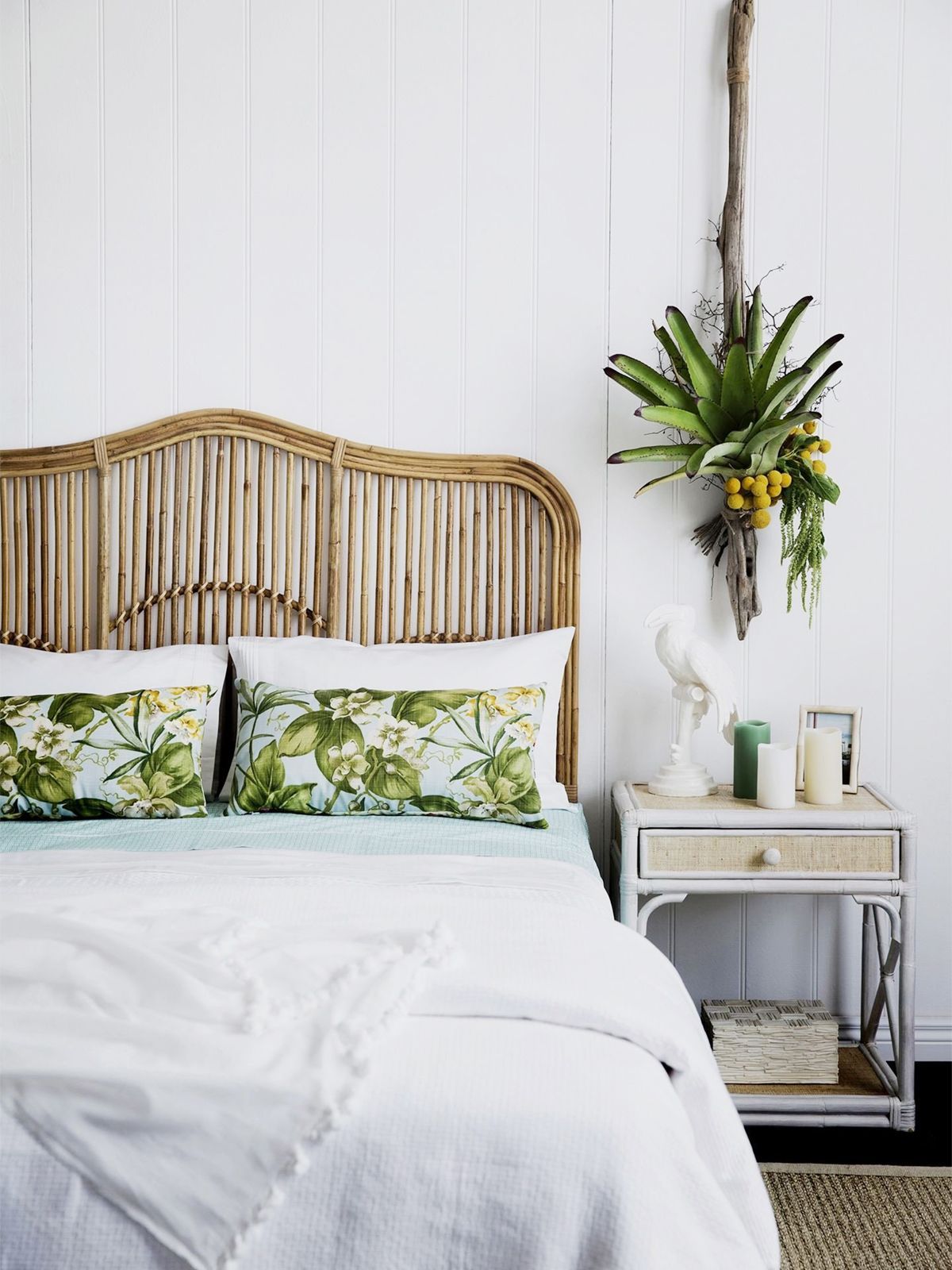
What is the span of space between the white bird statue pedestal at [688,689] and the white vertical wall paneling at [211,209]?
50.0 inches

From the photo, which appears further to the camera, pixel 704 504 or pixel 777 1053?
pixel 704 504

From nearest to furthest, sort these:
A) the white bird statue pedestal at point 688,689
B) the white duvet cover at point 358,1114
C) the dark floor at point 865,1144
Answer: the white duvet cover at point 358,1114 → the dark floor at point 865,1144 → the white bird statue pedestal at point 688,689

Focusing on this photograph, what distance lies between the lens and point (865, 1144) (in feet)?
7.52

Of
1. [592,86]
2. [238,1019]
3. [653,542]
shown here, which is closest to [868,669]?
[653,542]

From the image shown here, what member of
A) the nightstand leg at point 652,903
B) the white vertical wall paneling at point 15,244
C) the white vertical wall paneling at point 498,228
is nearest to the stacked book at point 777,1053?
the nightstand leg at point 652,903

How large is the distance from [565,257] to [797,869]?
161 cm

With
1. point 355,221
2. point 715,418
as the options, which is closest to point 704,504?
point 715,418

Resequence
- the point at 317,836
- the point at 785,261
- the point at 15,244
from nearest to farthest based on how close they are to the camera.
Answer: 1. the point at 317,836
2. the point at 785,261
3. the point at 15,244

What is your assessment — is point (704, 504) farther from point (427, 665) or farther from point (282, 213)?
point (282, 213)

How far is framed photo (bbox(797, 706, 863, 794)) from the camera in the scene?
8.11ft

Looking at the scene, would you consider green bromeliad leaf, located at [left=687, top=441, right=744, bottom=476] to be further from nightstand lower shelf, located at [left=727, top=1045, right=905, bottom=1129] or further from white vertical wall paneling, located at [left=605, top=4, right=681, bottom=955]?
nightstand lower shelf, located at [left=727, top=1045, right=905, bottom=1129]

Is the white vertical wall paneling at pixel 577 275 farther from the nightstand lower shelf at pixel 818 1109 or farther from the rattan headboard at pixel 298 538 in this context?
the nightstand lower shelf at pixel 818 1109

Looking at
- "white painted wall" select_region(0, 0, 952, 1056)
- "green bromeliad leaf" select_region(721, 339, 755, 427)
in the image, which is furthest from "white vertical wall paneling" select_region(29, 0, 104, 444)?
"green bromeliad leaf" select_region(721, 339, 755, 427)

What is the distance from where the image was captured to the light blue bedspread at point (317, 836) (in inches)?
80.8
